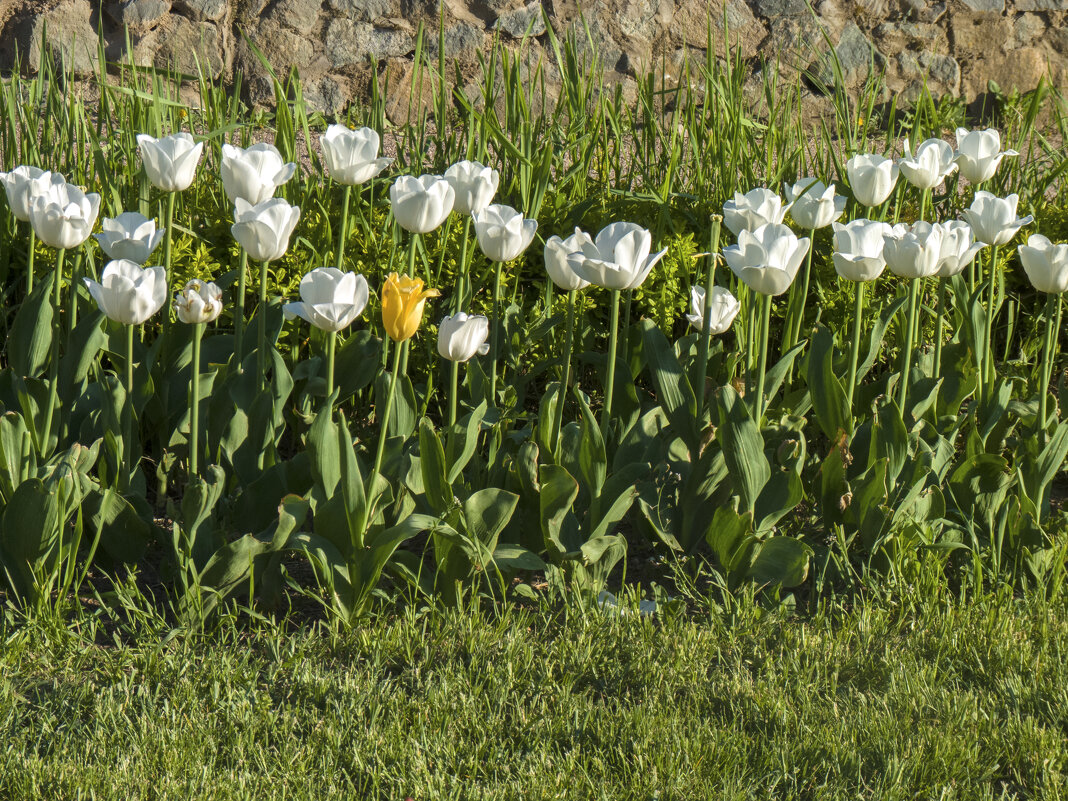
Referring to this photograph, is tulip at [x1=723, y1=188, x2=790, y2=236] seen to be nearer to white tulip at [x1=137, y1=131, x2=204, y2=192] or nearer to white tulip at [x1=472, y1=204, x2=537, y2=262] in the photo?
white tulip at [x1=472, y1=204, x2=537, y2=262]

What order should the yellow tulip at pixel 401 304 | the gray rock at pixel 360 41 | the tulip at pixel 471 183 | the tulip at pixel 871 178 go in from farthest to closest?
the gray rock at pixel 360 41 < the tulip at pixel 871 178 < the tulip at pixel 471 183 < the yellow tulip at pixel 401 304

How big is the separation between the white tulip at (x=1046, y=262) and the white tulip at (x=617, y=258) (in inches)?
30.7

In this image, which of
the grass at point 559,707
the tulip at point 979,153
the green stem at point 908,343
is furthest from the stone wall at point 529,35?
the grass at point 559,707

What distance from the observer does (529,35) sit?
18.8ft

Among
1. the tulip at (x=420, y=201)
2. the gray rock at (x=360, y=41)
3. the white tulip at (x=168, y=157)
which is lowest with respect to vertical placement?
the tulip at (x=420, y=201)

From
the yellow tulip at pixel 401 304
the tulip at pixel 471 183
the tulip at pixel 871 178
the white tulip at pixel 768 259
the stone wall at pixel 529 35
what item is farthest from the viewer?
the stone wall at pixel 529 35

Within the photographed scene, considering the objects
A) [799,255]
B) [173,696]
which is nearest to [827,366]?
[799,255]

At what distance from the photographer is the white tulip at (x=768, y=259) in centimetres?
209

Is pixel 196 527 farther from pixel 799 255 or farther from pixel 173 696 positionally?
pixel 799 255

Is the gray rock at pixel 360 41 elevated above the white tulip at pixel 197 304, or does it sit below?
above

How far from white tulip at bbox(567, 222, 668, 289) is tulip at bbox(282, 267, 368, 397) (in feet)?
1.37

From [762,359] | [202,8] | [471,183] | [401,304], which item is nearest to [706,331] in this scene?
[762,359]

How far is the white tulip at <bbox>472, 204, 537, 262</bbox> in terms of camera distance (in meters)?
2.16

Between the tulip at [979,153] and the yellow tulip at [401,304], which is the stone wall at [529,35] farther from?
the yellow tulip at [401,304]
